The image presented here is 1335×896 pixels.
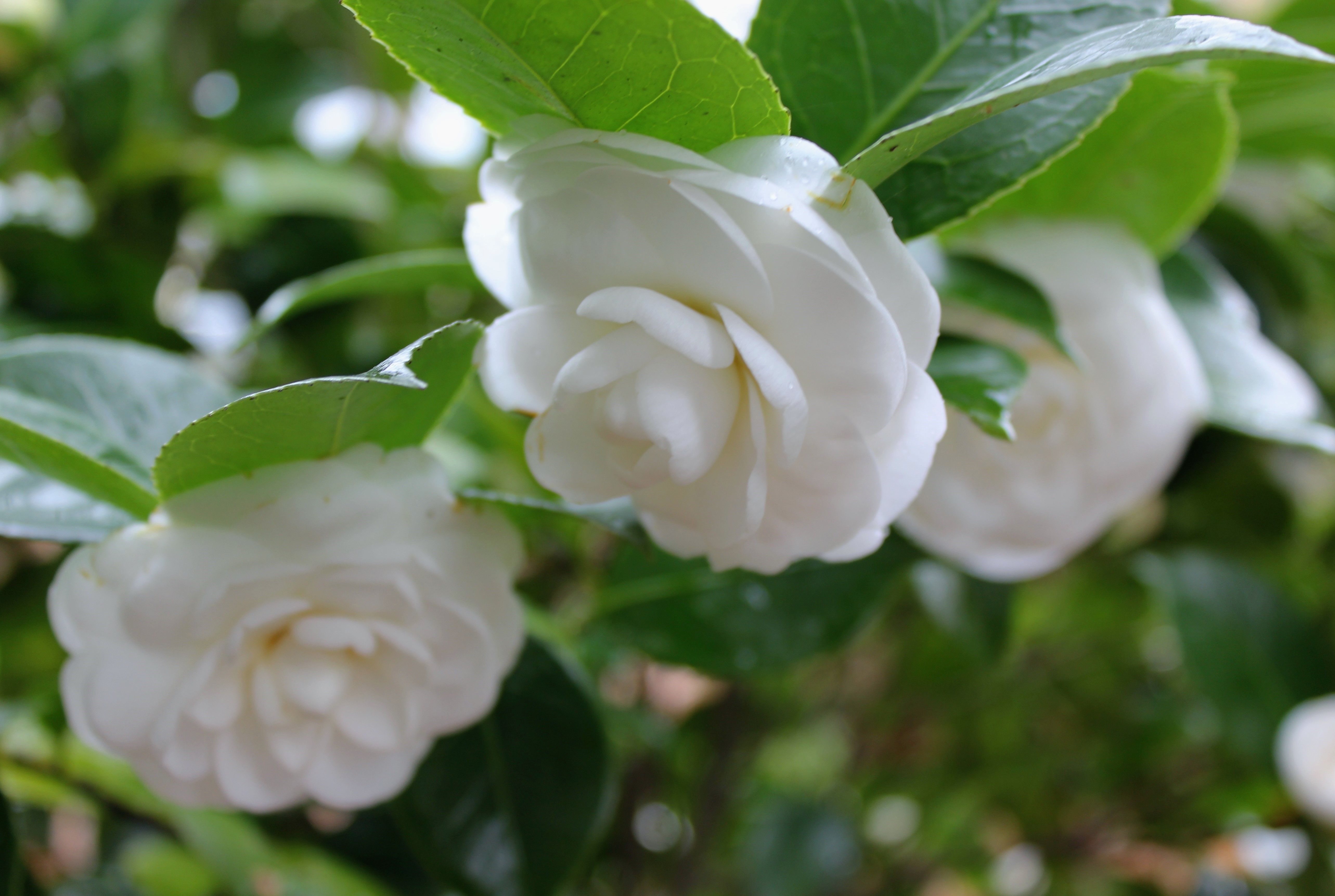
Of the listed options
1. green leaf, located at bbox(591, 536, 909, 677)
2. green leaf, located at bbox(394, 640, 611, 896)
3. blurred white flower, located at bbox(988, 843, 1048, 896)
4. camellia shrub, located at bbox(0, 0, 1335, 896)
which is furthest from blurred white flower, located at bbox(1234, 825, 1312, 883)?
green leaf, located at bbox(394, 640, 611, 896)

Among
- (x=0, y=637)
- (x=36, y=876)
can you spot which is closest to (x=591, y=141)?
(x=36, y=876)

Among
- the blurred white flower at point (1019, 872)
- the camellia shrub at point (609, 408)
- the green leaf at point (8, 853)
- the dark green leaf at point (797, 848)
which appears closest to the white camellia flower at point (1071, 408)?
the camellia shrub at point (609, 408)

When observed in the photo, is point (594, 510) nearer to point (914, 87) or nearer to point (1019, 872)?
point (914, 87)

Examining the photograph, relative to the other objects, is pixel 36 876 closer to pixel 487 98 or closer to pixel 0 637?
pixel 0 637

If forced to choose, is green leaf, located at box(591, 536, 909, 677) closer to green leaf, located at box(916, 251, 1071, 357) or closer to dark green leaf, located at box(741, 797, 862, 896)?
green leaf, located at box(916, 251, 1071, 357)

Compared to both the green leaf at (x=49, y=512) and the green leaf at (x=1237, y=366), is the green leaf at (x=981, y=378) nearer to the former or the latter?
the green leaf at (x=1237, y=366)
